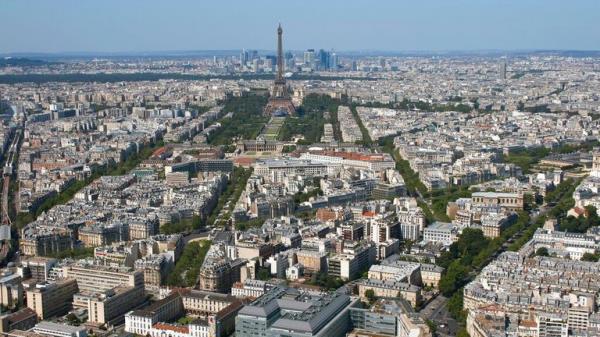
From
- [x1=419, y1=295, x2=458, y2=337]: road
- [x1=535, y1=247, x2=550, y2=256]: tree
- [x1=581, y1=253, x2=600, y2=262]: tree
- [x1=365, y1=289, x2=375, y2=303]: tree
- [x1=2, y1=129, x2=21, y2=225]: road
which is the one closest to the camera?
[x1=419, y1=295, x2=458, y2=337]: road

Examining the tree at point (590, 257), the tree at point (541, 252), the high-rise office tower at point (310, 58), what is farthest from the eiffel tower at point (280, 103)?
the high-rise office tower at point (310, 58)

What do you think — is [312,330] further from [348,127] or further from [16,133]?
[16,133]

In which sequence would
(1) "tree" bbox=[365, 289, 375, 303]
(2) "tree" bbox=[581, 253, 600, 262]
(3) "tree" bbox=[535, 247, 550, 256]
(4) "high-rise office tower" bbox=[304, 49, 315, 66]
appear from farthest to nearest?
(4) "high-rise office tower" bbox=[304, 49, 315, 66], (3) "tree" bbox=[535, 247, 550, 256], (2) "tree" bbox=[581, 253, 600, 262], (1) "tree" bbox=[365, 289, 375, 303]

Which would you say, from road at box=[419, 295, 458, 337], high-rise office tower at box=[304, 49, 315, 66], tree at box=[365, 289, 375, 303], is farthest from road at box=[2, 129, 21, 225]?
high-rise office tower at box=[304, 49, 315, 66]

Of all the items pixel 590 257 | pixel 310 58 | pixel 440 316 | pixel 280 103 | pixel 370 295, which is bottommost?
pixel 440 316

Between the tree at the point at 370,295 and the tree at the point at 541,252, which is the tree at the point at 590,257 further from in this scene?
the tree at the point at 370,295

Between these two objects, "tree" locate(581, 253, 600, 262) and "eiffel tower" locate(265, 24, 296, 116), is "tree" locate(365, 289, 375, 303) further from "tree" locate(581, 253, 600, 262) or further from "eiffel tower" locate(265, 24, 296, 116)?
"eiffel tower" locate(265, 24, 296, 116)

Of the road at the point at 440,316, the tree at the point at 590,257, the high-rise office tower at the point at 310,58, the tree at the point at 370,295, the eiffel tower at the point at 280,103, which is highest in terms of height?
the high-rise office tower at the point at 310,58

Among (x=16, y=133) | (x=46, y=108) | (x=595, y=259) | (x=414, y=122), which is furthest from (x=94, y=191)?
(x=46, y=108)

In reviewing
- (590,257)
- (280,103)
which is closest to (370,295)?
(590,257)

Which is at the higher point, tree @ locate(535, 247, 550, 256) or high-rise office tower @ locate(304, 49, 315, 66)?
high-rise office tower @ locate(304, 49, 315, 66)

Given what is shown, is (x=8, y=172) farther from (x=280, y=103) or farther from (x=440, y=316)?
(x=280, y=103)
